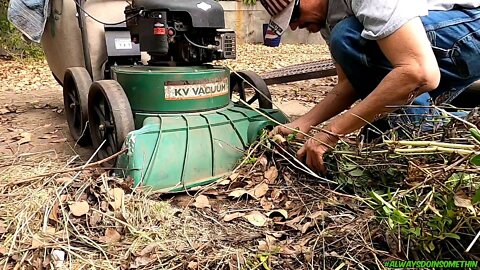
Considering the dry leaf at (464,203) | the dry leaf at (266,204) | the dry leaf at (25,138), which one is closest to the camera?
the dry leaf at (464,203)

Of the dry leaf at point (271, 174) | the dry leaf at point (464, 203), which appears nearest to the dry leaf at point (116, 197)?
the dry leaf at point (271, 174)

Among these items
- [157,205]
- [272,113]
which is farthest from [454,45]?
[157,205]

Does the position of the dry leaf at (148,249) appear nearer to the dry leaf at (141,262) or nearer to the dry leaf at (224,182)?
the dry leaf at (141,262)

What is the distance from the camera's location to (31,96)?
3.62 metres

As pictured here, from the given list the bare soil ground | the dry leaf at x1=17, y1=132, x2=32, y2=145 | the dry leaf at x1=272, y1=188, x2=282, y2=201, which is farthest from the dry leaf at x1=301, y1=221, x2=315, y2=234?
the dry leaf at x1=17, y1=132, x2=32, y2=145

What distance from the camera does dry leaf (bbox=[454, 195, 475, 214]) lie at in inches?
37.4

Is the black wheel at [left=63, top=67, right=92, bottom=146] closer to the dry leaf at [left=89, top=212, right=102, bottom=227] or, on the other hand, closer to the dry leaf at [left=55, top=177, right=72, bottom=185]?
the dry leaf at [left=55, top=177, right=72, bottom=185]

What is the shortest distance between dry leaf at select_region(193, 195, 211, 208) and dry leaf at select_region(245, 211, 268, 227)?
14cm

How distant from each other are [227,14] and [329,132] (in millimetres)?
6267

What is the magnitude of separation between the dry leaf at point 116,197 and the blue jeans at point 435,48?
2.43 ft

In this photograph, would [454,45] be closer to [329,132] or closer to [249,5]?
[329,132]

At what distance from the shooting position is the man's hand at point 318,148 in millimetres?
1478

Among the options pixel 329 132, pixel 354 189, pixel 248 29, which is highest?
pixel 329 132

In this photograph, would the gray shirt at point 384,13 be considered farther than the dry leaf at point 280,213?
No
